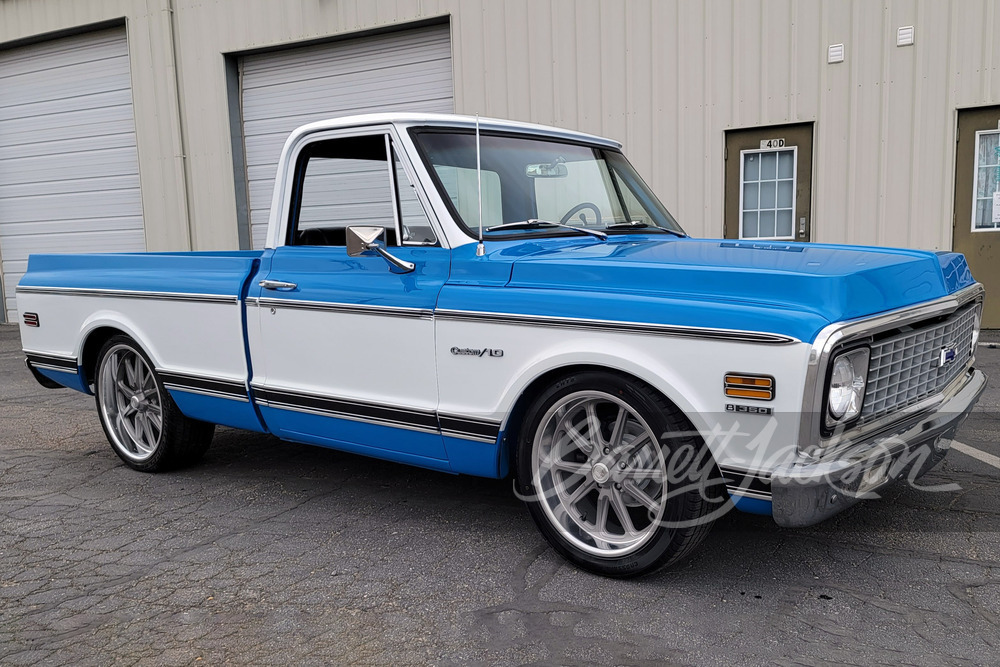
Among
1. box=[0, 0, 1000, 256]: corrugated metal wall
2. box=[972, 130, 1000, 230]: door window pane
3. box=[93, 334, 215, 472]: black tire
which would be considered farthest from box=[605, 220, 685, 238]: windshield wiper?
box=[972, 130, 1000, 230]: door window pane

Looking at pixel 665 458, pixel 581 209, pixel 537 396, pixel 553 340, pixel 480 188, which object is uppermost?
pixel 480 188

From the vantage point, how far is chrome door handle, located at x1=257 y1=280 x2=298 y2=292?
3963mm

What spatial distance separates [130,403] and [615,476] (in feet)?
10.3

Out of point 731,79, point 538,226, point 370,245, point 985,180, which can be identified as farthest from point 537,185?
point 985,180

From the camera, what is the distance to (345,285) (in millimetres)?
3773

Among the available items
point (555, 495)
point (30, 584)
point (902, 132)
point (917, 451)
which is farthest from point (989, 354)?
point (30, 584)

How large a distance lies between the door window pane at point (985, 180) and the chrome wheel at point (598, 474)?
692cm

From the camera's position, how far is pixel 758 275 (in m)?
2.81

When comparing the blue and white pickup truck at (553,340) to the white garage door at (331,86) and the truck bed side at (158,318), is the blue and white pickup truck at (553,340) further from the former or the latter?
the white garage door at (331,86)

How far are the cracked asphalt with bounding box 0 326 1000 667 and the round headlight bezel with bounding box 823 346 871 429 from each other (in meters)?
0.68

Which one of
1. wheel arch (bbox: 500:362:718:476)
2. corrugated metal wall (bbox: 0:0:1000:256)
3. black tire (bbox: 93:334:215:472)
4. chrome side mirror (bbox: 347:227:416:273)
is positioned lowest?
black tire (bbox: 93:334:215:472)

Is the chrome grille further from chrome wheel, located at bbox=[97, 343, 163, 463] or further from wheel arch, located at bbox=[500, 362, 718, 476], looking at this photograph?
chrome wheel, located at bbox=[97, 343, 163, 463]

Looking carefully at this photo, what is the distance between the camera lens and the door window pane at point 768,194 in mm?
9023

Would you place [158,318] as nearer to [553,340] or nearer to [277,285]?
[277,285]
